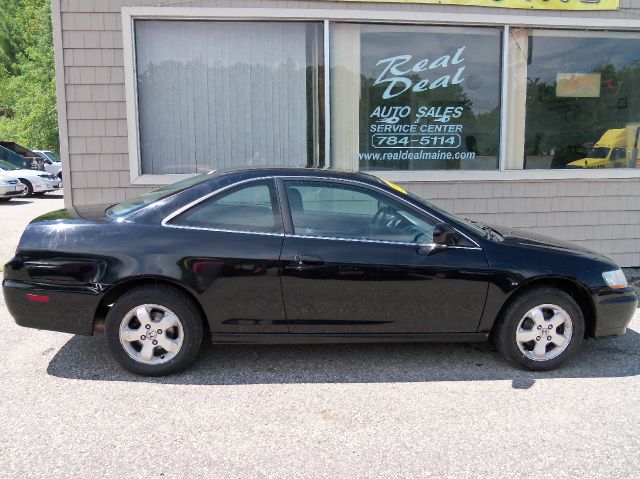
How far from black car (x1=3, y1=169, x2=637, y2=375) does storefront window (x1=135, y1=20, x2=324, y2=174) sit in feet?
9.56

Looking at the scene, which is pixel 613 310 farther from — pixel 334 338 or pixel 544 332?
pixel 334 338

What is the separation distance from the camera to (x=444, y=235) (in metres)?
3.86

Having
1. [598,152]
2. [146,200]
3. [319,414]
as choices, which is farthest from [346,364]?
[598,152]

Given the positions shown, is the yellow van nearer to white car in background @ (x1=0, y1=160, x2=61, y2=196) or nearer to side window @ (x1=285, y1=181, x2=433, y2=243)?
side window @ (x1=285, y1=181, x2=433, y2=243)

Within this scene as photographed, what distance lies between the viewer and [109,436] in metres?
3.11

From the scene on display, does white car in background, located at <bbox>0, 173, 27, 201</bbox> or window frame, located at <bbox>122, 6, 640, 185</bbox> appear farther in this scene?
white car in background, located at <bbox>0, 173, 27, 201</bbox>

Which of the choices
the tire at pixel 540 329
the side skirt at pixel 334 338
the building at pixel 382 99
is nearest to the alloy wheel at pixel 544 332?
the tire at pixel 540 329

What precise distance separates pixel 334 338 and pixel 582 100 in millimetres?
A: 5741

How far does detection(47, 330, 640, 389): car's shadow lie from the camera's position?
12.9ft

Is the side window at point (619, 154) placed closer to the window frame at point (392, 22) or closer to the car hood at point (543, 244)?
the window frame at point (392, 22)

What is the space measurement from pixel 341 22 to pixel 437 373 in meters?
4.61

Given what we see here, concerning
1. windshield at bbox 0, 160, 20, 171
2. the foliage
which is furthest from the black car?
the foliage

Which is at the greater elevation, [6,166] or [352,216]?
[6,166]

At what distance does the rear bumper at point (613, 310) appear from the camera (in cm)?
410
